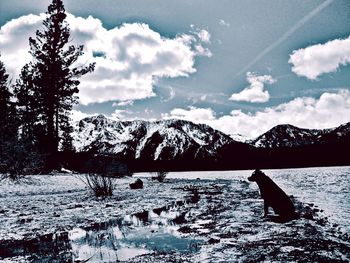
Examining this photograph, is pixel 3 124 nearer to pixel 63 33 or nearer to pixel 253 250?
pixel 253 250

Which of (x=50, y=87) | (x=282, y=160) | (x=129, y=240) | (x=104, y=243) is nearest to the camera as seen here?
(x=104, y=243)

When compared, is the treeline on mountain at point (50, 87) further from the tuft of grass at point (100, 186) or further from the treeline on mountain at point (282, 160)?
the treeline on mountain at point (282, 160)

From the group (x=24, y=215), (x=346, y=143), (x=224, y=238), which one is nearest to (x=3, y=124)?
(x=24, y=215)

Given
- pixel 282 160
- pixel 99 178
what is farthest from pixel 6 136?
pixel 282 160

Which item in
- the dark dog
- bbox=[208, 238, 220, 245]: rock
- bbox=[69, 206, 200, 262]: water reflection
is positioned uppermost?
the dark dog

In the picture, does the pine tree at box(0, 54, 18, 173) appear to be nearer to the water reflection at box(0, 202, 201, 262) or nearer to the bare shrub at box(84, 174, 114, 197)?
the bare shrub at box(84, 174, 114, 197)

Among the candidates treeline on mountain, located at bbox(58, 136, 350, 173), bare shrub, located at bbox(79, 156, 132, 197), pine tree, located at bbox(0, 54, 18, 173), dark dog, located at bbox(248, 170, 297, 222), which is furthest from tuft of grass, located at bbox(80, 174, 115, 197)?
treeline on mountain, located at bbox(58, 136, 350, 173)

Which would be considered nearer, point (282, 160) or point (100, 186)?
point (100, 186)

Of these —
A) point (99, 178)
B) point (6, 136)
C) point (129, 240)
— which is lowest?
point (129, 240)

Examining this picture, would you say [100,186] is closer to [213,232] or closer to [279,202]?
[279,202]

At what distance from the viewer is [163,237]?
21.1 feet

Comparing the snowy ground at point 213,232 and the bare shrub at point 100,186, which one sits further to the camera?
the bare shrub at point 100,186

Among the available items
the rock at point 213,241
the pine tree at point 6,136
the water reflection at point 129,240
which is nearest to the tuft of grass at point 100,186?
the pine tree at point 6,136

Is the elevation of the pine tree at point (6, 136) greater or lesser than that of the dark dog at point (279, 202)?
greater
